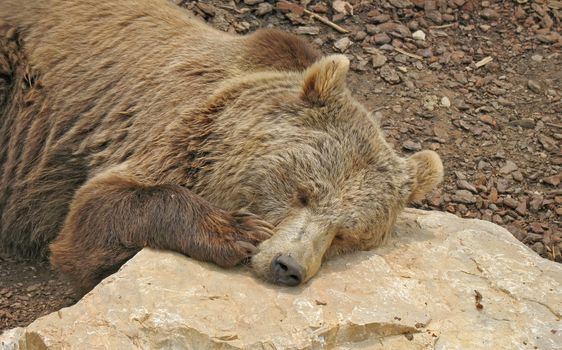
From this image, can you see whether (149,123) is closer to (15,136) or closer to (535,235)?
(15,136)

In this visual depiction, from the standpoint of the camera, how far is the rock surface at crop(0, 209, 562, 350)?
4293mm

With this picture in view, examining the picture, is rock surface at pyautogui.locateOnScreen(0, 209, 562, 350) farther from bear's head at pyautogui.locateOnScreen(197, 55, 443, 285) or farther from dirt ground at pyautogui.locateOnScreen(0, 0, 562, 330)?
dirt ground at pyautogui.locateOnScreen(0, 0, 562, 330)

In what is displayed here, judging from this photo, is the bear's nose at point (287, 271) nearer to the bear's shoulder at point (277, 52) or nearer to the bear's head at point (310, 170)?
the bear's head at point (310, 170)

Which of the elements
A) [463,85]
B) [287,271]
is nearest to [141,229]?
[287,271]

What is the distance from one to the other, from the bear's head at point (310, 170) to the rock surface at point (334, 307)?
0.20 metres

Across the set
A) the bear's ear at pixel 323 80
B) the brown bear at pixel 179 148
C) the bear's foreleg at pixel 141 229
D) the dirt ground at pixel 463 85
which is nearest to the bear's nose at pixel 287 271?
the brown bear at pixel 179 148

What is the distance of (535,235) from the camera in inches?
275

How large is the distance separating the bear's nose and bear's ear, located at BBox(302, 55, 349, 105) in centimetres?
126

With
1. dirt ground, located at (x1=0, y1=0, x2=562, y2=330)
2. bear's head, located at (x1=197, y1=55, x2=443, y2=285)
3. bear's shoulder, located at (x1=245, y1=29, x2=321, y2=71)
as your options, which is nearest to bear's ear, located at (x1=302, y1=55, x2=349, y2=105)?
bear's head, located at (x1=197, y1=55, x2=443, y2=285)

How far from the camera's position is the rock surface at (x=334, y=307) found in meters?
4.29

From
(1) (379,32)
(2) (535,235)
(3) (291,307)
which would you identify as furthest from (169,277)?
(1) (379,32)

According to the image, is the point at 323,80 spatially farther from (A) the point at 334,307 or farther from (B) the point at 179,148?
(A) the point at 334,307

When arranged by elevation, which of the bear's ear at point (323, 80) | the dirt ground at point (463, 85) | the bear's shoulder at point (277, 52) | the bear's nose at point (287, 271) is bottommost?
the dirt ground at point (463, 85)

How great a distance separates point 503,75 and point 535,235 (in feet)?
6.49
